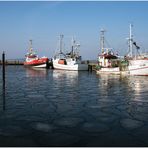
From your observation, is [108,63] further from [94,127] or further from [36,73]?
[94,127]

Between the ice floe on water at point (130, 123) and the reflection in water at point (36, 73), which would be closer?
the ice floe on water at point (130, 123)

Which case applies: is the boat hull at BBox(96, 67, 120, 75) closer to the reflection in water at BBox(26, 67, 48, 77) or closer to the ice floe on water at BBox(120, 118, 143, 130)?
the reflection in water at BBox(26, 67, 48, 77)

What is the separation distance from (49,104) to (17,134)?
272 inches

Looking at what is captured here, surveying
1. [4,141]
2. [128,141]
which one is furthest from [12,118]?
[128,141]

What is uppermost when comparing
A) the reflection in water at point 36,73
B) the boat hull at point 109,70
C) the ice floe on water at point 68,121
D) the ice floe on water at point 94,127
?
the boat hull at point 109,70

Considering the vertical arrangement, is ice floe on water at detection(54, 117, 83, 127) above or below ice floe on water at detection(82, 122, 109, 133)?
above

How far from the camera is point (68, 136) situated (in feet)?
35.6

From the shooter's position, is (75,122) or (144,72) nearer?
(75,122)

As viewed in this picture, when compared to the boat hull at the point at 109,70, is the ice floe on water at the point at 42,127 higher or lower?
lower

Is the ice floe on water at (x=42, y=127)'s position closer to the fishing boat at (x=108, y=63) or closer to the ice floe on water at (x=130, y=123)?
the ice floe on water at (x=130, y=123)

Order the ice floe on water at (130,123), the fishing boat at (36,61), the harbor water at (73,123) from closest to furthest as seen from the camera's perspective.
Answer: the harbor water at (73,123) < the ice floe on water at (130,123) < the fishing boat at (36,61)

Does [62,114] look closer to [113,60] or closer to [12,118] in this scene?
[12,118]

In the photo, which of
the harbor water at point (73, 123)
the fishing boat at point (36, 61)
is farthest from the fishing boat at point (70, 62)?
the harbor water at point (73, 123)

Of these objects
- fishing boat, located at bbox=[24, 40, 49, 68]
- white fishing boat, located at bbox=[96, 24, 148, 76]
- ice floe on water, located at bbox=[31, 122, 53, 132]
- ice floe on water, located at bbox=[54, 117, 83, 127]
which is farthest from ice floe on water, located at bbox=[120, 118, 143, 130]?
fishing boat, located at bbox=[24, 40, 49, 68]
